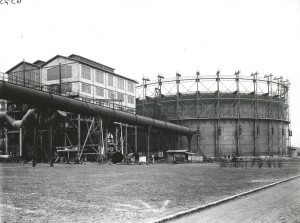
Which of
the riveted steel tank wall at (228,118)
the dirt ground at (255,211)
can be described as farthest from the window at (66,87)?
the dirt ground at (255,211)

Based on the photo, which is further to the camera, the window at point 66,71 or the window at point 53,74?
the window at point 53,74

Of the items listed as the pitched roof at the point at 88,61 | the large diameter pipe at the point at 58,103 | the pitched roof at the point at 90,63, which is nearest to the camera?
the large diameter pipe at the point at 58,103

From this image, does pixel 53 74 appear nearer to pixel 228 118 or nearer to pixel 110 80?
pixel 110 80

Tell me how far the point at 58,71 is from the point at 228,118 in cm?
3252

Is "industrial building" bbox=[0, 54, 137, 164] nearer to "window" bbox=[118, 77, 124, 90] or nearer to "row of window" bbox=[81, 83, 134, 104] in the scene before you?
"row of window" bbox=[81, 83, 134, 104]

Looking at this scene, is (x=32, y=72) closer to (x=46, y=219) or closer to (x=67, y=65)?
(x=67, y=65)

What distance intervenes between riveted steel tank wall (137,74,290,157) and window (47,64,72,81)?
24.3 m

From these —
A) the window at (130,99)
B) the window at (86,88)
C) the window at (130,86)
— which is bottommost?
the window at (130,99)

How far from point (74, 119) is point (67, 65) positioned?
742cm

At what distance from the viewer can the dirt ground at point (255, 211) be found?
971 cm

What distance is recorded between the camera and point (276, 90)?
7631cm

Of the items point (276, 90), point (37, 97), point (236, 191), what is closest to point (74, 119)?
point (37, 97)

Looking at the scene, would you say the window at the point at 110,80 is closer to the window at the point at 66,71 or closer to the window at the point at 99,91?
the window at the point at 99,91

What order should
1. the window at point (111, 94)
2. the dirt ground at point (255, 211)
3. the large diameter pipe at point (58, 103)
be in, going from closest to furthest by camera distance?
the dirt ground at point (255, 211) < the large diameter pipe at point (58, 103) < the window at point (111, 94)
